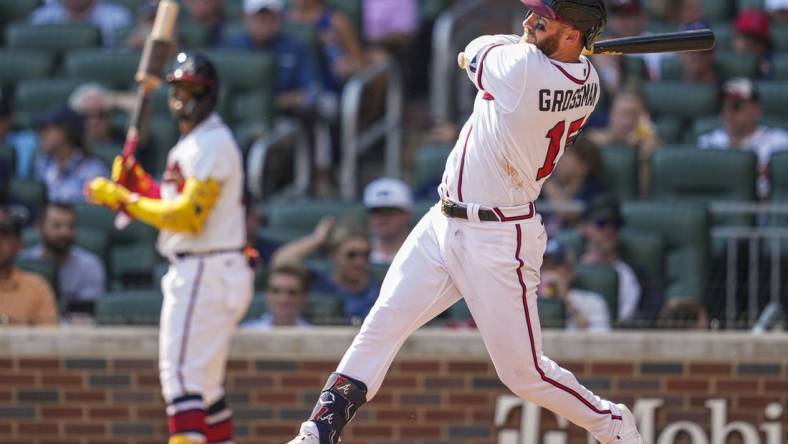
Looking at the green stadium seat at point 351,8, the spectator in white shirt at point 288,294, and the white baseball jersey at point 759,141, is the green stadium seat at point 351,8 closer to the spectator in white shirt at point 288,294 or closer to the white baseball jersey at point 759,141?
the white baseball jersey at point 759,141

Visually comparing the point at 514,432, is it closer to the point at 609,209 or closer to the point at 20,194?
Answer: the point at 609,209

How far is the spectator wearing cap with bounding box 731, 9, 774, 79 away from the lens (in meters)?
11.0

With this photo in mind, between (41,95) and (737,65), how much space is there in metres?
4.77

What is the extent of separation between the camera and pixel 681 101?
34.3 ft

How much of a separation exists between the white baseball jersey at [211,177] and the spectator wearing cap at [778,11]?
5.44 metres

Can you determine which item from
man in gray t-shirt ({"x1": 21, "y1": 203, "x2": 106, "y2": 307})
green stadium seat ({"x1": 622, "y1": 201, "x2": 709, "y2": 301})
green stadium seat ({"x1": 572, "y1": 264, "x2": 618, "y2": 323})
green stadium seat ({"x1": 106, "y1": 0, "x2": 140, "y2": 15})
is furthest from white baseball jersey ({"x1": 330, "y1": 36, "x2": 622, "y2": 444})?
green stadium seat ({"x1": 106, "y1": 0, "x2": 140, "y2": 15})

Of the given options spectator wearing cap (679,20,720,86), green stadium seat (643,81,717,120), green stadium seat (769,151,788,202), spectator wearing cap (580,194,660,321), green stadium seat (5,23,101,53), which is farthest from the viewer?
green stadium seat (5,23,101,53)

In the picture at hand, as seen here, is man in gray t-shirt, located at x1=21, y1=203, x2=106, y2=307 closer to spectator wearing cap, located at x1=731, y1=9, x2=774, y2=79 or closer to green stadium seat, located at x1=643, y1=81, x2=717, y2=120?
green stadium seat, located at x1=643, y1=81, x2=717, y2=120

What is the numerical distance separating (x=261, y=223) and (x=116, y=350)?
6.98 feet

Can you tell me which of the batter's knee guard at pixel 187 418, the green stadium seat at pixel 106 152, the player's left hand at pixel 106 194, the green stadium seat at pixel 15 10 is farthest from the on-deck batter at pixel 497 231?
the green stadium seat at pixel 15 10

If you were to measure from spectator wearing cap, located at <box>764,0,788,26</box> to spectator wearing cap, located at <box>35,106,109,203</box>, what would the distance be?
4982mm

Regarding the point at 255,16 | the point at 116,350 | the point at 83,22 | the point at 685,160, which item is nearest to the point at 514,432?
the point at 116,350

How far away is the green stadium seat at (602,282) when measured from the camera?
8.20 m

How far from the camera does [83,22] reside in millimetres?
12305
